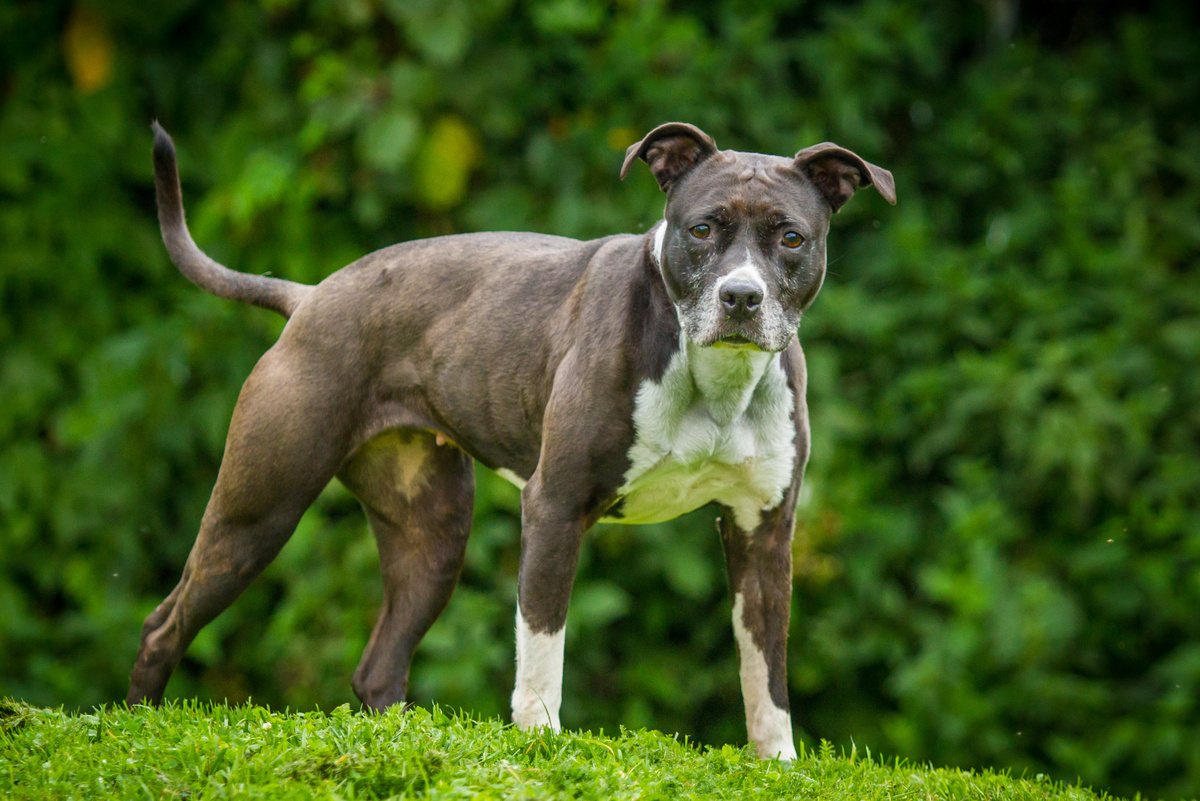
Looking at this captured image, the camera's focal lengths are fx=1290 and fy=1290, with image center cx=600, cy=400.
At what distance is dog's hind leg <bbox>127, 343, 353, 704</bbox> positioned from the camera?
462cm

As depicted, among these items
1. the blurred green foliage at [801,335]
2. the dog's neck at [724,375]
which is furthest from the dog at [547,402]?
the blurred green foliage at [801,335]

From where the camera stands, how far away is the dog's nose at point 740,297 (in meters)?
3.83

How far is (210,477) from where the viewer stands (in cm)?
793

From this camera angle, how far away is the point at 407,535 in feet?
17.1

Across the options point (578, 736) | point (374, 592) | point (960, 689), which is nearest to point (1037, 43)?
point (960, 689)

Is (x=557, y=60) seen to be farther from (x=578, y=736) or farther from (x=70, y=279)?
(x=578, y=736)

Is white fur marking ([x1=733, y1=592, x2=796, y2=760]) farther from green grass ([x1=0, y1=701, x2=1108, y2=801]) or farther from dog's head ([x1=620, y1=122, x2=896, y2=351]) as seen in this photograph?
dog's head ([x1=620, y1=122, x2=896, y2=351])

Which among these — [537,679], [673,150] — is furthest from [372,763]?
[673,150]

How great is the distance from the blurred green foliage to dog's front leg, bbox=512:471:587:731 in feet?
8.75

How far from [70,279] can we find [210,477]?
1.58m

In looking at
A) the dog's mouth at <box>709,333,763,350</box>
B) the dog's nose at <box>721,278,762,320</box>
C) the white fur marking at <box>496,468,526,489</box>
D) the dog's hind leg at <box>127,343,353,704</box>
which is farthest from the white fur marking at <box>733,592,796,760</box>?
the dog's hind leg at <box>127,343,353,704</box>

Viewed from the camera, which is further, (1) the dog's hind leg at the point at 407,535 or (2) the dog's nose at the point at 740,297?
(1) the dog's hind leg at the point at 407,535

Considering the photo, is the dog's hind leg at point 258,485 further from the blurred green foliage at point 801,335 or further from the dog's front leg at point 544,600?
the blurred green foliage at point 801,335

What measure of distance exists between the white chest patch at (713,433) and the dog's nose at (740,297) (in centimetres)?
25
